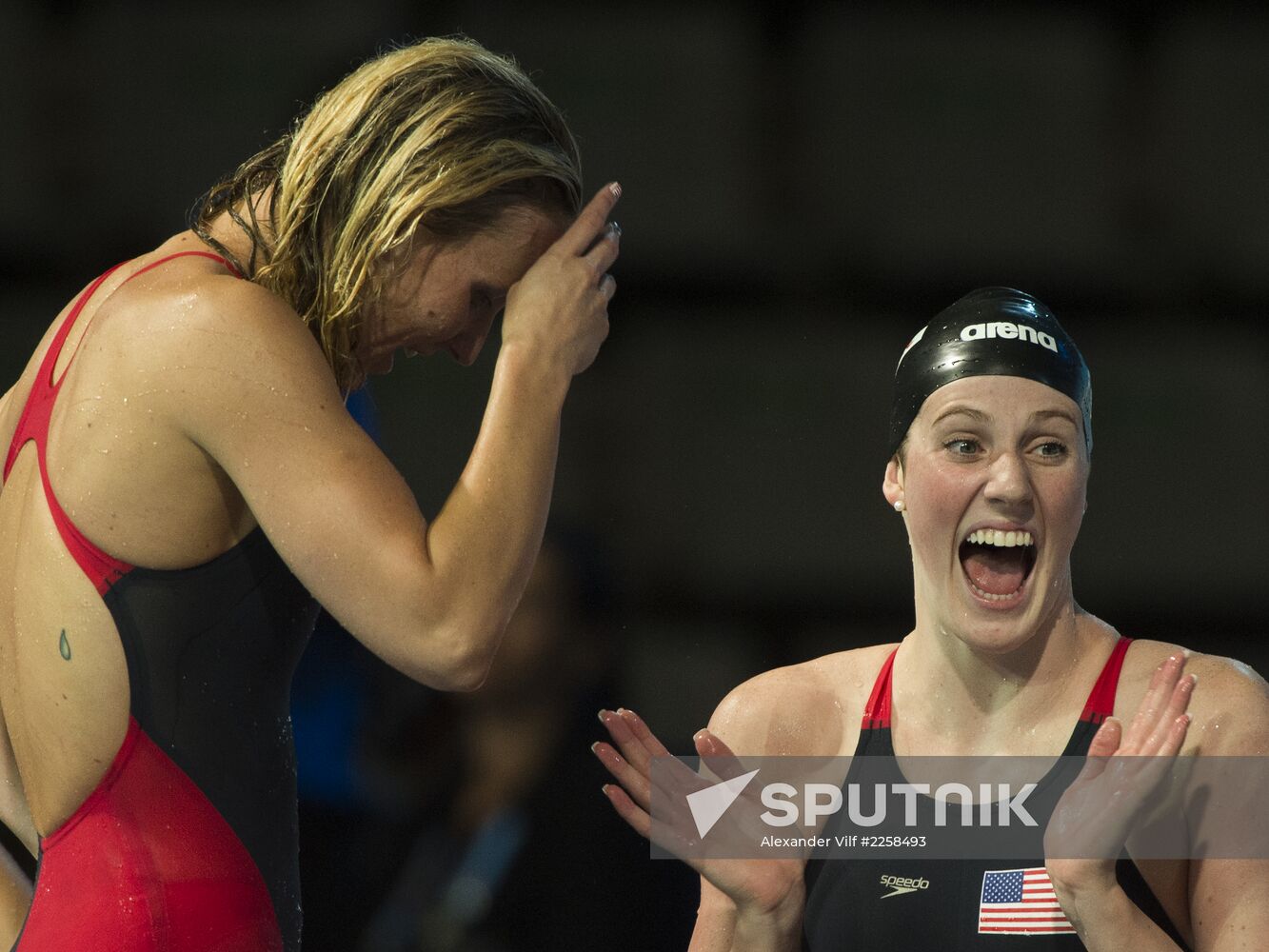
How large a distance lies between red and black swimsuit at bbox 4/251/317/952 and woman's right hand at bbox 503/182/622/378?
349 millimetres

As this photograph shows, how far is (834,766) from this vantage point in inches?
89.4

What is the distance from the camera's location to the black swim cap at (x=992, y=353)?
2184mm

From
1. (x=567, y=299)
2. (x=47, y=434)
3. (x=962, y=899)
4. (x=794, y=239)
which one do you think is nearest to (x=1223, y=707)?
(x=962, y=899)

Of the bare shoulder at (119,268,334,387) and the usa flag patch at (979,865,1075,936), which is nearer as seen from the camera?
the bare shoulder at (119,268,334,387)

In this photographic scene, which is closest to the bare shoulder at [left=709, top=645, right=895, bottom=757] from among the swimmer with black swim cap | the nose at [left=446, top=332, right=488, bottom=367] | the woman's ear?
the swimmer with black swim cap

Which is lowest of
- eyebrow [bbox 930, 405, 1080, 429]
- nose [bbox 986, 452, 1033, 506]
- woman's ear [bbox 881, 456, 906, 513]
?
woman's ear [bbox 881, 456, 906, 513]

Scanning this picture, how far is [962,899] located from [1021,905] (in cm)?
8

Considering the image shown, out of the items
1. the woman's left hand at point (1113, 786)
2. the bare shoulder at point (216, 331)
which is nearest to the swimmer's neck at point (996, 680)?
the woman's left hand at point (1113, 786)

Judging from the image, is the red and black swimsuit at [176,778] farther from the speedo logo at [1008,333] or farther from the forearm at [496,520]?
the speedo logo at [1008,333]

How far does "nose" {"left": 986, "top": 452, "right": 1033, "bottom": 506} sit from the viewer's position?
2125 millimetres

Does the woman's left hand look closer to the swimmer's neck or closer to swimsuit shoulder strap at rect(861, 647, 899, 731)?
the swimmer's neck

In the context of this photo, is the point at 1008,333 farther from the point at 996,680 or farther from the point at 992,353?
the point at 996,680

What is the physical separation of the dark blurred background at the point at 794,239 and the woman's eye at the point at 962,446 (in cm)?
132

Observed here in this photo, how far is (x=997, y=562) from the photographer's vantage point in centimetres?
227
